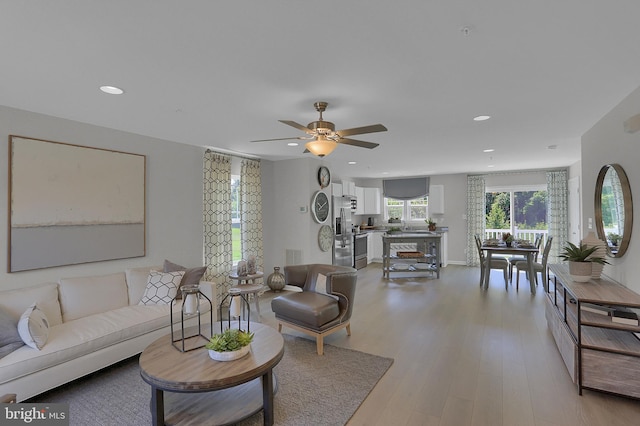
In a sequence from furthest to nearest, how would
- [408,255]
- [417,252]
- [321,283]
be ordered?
[417,252], [408,255], [321,283]

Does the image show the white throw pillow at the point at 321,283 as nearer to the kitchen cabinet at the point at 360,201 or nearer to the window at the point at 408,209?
the kitchen cabinet at the point at 360,201

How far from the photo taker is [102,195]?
354 cm

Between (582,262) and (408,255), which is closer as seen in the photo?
(582,262)

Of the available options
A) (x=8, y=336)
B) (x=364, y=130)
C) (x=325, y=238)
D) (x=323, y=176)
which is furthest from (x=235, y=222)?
(x=364, y=130)

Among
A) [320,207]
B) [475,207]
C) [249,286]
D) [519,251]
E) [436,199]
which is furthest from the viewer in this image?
[436,199]

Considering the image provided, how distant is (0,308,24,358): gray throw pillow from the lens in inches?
91.7

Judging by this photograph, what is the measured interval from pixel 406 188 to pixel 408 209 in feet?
2.04

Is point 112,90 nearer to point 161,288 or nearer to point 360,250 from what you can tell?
point 161,288

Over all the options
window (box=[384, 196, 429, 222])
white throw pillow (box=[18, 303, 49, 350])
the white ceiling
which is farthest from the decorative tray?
white throw pillow (box=[18, 303, 49, 350])

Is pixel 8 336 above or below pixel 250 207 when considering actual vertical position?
below

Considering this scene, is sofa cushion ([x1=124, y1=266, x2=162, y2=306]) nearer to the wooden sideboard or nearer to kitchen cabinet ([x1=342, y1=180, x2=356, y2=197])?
the wooden sideboard

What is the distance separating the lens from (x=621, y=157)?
2885mm

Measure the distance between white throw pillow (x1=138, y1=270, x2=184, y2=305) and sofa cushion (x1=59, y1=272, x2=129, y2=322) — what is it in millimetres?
236

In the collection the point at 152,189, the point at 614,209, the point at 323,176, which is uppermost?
the point at 323,176
